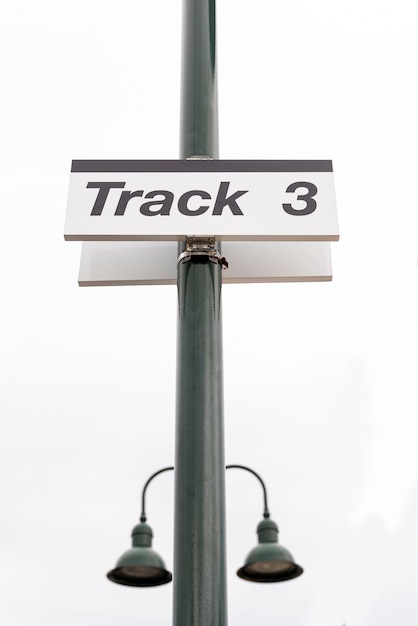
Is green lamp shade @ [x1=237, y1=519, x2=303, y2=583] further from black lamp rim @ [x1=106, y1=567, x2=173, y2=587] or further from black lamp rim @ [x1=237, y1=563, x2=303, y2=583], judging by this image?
black lamp rim @ [x1=106, y1=567, x2=173, y2=587]

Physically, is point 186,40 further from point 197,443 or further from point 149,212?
point 197,443

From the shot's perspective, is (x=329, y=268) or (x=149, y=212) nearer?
(x=149, y=212)

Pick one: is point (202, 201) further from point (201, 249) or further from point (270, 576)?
point (270, 576)

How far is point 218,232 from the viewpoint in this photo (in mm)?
4758

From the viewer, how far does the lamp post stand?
6.97 m

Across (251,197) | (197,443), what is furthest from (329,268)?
(197,443)

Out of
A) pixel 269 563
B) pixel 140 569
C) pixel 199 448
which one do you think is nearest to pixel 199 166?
pixel 199 448

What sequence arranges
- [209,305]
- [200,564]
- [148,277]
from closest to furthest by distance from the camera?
[200,564] < [209,305] < [148,277]

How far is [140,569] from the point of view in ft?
23.4

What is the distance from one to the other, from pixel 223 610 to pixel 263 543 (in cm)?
324

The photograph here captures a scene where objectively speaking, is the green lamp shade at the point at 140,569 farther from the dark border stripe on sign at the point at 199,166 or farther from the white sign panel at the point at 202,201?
the dark border stripe on sign at the point at 199,166

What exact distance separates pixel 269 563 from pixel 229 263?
2610mm

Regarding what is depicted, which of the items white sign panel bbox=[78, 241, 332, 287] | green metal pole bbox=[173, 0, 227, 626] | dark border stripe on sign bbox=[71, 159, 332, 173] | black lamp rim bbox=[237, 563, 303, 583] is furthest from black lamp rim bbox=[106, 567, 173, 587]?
dark border stripe on sign bbox=[71, 159, 332, 173]

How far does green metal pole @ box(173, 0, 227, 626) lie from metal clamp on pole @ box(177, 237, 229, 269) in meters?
0.02
